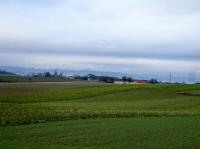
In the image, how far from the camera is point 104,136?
1040 inches

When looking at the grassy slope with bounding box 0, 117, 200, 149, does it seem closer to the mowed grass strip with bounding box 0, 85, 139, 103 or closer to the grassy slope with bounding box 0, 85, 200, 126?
the grassy slope with bounding box 0, 85, 200, 126

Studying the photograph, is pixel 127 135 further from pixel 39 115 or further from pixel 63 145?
pixel 39 115

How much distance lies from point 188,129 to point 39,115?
14.4 m

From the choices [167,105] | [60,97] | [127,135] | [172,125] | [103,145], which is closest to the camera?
[103,145]

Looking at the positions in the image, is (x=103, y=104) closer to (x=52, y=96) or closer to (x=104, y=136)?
(x=52, y=96)

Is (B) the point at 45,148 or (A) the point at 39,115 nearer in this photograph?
(B) the point at 45,148

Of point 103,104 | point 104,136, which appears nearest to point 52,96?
point 103,104

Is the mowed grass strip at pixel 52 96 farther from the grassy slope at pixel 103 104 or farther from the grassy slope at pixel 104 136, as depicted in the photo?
the grassy slope at pixel 104 136

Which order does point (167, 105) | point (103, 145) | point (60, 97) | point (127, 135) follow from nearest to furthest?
1. point (103, 145)
2. point (127, 135)
3. point (167, 105)
4. point (60, 97)

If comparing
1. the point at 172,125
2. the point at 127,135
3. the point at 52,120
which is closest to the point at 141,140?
the point at 127,135

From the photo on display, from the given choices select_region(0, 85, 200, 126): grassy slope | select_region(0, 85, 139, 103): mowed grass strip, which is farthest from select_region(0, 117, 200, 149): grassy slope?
select_region(0, 85, 139, 103): mowed grass strip

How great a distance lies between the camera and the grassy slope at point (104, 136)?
22.9 m

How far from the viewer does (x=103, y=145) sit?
23000mm

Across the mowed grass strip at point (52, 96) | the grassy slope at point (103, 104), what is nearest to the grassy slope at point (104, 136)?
the grassy slope at point (103, 104)
